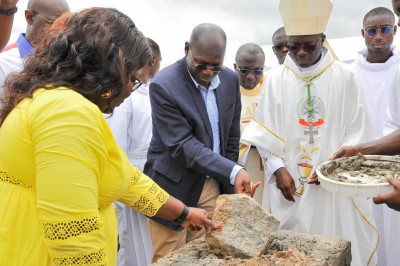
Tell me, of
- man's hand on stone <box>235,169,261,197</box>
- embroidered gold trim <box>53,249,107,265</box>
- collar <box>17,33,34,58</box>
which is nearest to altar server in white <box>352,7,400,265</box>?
man's hand on stone <box>235,169,261,197</box>

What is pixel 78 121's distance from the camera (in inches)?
59.7

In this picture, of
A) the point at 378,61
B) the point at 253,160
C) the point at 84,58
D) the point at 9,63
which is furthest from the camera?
the point at 378,61

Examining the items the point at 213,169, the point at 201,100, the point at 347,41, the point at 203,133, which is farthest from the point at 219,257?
the point at 347,41

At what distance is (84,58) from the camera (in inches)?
64.7

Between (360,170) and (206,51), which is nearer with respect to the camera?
(360,170)

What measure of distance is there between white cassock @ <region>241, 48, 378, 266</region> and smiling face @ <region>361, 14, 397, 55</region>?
A: 1609 millimetres

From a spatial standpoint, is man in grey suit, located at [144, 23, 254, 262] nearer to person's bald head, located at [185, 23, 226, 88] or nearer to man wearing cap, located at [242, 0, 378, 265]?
person's bald head, located at [185, 23, 226, 88]

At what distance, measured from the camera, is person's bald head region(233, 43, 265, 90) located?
5.00m

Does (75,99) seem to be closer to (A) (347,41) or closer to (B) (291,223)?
(B) (291,223)

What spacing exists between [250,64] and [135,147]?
166cm

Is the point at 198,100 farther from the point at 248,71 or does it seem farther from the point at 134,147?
the point at 248,71

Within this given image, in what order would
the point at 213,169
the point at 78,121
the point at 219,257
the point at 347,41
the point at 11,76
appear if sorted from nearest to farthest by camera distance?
the point at 78,121
the point at 11,76
the point at 219,257
the point at 213,169
the point at 347,41

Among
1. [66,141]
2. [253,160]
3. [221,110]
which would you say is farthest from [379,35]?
[66,141]

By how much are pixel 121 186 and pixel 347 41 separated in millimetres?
8319
